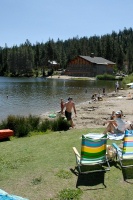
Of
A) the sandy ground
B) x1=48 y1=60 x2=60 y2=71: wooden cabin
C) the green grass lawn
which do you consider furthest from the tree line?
the green grass lawn

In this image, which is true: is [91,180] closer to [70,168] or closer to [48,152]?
[70,168]

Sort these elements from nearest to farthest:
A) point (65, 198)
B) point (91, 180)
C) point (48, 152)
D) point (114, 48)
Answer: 1. point (65, 198)
2. point (91, 180)
3. point (48, 152)
4. point (114, 48)

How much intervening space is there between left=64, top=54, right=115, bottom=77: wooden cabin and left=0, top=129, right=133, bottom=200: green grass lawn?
9953 cm

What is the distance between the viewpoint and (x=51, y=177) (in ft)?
23.2

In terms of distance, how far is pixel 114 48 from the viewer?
120250 mm

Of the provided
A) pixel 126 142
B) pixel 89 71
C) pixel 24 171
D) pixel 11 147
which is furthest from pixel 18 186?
pixel 89 71

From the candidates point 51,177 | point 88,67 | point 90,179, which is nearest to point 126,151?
point 90,179

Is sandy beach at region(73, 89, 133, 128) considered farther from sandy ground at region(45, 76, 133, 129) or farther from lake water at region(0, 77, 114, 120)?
lake water at region(0, 77, 114, 120)

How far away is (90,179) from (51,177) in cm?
103

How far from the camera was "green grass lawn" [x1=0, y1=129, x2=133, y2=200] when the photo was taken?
6.26 meters

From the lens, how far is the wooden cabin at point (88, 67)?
108 m

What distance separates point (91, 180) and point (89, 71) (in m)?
103

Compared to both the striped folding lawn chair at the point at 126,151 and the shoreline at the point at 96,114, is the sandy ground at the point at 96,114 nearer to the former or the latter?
the shoreline at the point at 96,114

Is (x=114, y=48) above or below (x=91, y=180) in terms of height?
above
